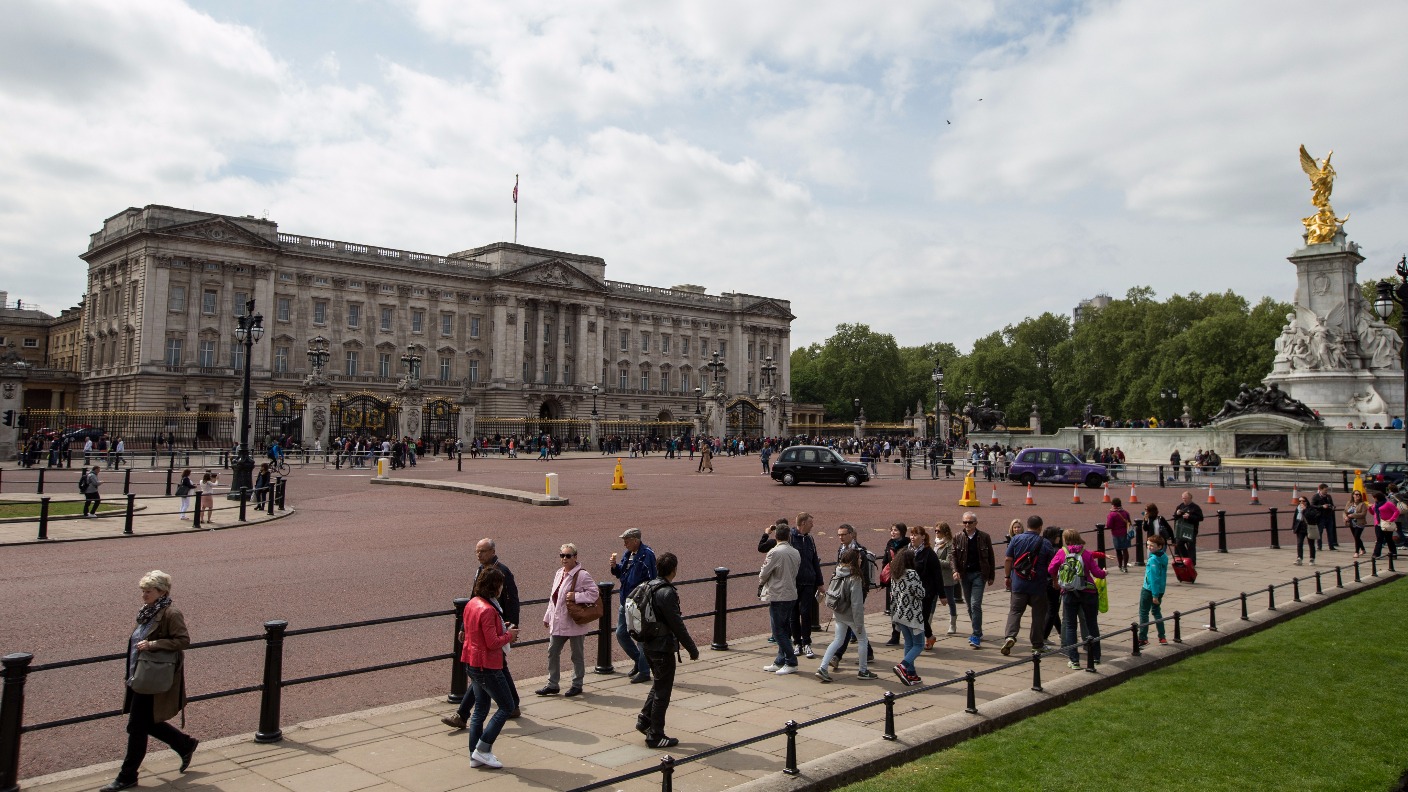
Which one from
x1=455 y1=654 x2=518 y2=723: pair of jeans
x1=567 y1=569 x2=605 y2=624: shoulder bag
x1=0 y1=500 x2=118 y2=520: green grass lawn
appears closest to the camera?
x1=455 y1=654 x2=518 y2=723: pair of jeans

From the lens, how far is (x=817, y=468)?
108 ft

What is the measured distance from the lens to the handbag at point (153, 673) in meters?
5.74

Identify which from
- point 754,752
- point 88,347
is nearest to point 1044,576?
point 754,752

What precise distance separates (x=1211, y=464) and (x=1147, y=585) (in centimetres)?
2942

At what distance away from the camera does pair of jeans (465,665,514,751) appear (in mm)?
6154

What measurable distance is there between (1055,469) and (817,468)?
30.0 ft

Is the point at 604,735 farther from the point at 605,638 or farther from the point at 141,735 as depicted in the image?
the point at 141,735

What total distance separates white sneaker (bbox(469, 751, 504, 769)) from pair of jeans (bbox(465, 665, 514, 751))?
0.20 ft

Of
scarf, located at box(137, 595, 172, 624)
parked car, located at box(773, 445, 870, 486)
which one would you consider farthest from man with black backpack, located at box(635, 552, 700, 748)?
parked car, located at box(773, 445, 870, 486)

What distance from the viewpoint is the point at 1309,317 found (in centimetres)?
4269

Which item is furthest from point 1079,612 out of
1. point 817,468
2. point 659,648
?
point 817,468

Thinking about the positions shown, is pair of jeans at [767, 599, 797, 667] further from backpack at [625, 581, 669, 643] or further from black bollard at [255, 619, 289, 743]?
black bollard at [255, 619, 289, 743]

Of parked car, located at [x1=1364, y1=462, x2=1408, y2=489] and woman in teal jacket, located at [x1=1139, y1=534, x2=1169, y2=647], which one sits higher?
parked car, located at [x1=1364, y1=462, x2=1408, y2=489]

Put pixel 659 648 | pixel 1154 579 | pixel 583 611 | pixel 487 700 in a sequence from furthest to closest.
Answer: pixel 1154 579
pixel 583 611
pixel 659 648
pixel 487 700
